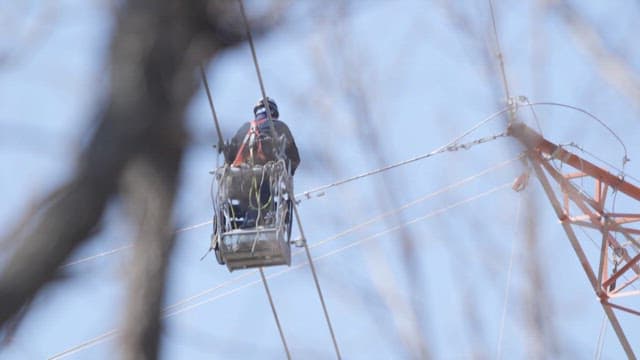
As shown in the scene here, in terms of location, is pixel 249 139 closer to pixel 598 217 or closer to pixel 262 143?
pixel 262 143

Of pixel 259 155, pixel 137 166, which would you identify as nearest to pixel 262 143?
pixel 259 155

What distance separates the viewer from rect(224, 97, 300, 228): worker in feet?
27.4

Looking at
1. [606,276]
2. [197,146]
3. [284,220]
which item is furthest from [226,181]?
[606,276]

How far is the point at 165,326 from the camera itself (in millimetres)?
2734

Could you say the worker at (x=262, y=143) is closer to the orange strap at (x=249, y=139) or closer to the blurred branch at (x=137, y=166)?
the orange strap at (x=249, y=139)

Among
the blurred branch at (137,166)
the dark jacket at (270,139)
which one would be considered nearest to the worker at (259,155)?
the dark jacket at (270,139)

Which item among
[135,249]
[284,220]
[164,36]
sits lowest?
[135,249]

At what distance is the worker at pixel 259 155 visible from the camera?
836 centimetres

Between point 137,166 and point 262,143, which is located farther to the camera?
point 262,143

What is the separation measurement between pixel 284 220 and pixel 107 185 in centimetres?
572

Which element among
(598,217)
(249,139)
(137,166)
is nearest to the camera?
(137,166)

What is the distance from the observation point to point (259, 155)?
27.9 ft

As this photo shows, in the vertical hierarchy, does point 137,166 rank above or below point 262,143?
below

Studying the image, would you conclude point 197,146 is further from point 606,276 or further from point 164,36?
point 606,276
